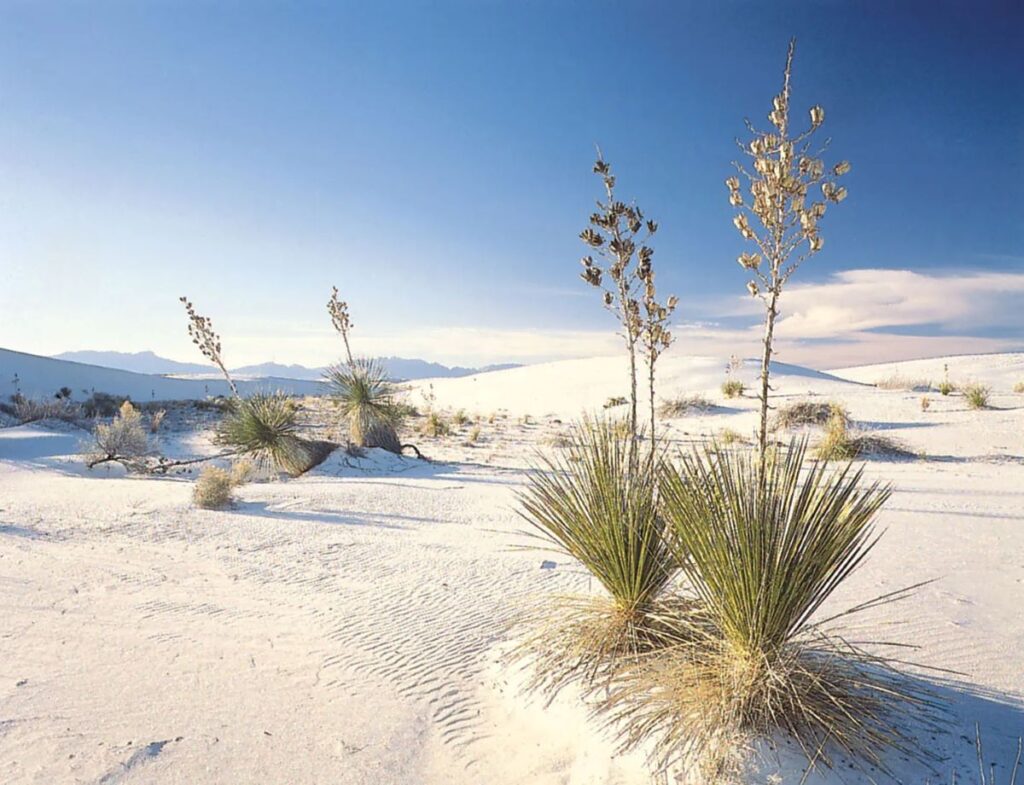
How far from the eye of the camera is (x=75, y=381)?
32156 millimetres

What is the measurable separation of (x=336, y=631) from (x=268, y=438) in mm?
7481

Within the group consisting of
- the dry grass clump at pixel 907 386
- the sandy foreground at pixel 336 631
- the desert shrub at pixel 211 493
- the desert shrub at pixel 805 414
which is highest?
the dry grass clump at pixel 907 386

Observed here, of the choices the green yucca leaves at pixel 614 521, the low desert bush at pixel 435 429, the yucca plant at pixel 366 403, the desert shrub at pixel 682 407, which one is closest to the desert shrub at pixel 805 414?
the desert shrub at pixel 682 407

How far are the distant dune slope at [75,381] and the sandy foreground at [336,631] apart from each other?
21.1 metres

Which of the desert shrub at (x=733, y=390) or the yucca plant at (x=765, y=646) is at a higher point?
the desert shrub at (x=733, y=390)

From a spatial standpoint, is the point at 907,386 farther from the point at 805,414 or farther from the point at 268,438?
the point at 268,438

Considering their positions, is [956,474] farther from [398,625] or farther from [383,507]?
[398,625]

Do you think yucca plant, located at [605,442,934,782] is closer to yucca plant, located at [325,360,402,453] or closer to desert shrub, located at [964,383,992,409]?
yucca plant, located at [325,360,402,453]

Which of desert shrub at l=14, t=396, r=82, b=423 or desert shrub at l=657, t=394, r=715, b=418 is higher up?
desert shrub at l=657, t=394, r=715, b=418

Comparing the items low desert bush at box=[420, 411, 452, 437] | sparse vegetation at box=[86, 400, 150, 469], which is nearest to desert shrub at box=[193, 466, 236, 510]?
sparse vegetation at box=[86, 400, 150, 469]

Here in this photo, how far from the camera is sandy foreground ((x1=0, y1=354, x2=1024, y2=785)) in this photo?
8.52ft

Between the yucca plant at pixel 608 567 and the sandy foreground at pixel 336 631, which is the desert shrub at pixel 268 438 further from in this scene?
the yucca plant at pixel 608 567

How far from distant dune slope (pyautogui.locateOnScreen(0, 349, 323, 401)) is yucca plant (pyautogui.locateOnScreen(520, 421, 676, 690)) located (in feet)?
82.5

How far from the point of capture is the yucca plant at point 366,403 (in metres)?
12.2
